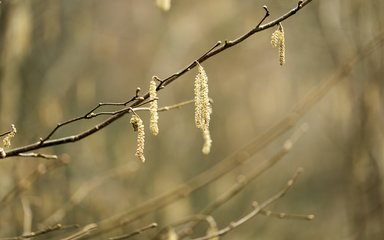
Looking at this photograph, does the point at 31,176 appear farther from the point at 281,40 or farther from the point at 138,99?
→ the point at 281,40

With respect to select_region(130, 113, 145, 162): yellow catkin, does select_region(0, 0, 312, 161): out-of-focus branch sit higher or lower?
higher

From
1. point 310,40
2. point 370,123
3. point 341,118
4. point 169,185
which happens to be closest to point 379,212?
point 370,123

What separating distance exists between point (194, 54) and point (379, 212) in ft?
10.5

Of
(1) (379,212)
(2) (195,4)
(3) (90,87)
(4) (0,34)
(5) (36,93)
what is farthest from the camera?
(2) (195,4)

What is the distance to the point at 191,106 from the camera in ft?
27.5

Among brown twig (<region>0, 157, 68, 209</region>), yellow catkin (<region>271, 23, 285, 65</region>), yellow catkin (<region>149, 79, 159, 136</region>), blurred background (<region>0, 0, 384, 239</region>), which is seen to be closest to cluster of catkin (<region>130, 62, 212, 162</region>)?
yellow catkin (<region>149, 79, 159, 136</region>)

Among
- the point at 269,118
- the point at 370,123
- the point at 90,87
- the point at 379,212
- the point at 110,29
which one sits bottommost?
the point at 379,212

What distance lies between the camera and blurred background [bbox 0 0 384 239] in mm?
4559

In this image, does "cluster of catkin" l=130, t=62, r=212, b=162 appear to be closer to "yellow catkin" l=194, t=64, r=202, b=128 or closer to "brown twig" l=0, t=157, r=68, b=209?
"yellow catkin" l=194, t=64, r=202, b=128

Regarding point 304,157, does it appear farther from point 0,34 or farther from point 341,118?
point 0,34

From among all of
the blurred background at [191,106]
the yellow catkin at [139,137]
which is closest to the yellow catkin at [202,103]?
the yellow catkin at [139,137]

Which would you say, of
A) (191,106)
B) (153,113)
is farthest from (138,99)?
(191,106)

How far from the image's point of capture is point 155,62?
781 centimetres

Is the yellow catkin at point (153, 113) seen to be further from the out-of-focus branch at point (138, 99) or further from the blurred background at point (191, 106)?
the blurred background at point (191, 106)
